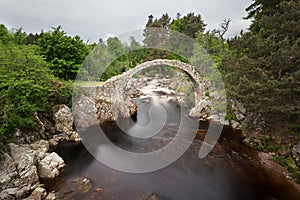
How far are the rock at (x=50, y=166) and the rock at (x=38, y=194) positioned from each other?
1.16 m

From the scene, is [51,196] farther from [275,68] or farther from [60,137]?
[275,68]

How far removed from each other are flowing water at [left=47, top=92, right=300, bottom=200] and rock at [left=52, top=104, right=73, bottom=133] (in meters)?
1.37

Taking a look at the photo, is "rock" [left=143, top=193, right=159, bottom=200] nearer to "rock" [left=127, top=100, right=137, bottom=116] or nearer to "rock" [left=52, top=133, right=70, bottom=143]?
"rock" [left=52, top=133, right=70, bottom=143]

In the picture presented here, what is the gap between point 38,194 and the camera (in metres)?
6.53

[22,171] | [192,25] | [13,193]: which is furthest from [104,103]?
[192,25]

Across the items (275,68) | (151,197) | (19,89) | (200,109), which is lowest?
(151,197)

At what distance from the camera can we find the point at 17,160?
7.45m

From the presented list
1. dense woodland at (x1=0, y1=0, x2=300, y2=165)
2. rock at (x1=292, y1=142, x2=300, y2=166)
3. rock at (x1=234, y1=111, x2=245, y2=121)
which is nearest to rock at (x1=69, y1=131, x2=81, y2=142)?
dense woodland at (x1=0, y1=0, x2=300, y2=165)

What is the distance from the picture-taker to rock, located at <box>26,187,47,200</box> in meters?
6.41

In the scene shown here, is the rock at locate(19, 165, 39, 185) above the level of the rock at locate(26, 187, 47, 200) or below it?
above

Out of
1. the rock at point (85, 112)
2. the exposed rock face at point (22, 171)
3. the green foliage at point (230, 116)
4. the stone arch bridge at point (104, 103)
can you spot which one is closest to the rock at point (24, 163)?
the exposed rock face at point (22, 171)

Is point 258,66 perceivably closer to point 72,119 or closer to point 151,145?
point 151,145

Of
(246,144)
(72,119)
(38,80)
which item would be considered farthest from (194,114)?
(38,80)

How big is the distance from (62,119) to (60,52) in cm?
750
